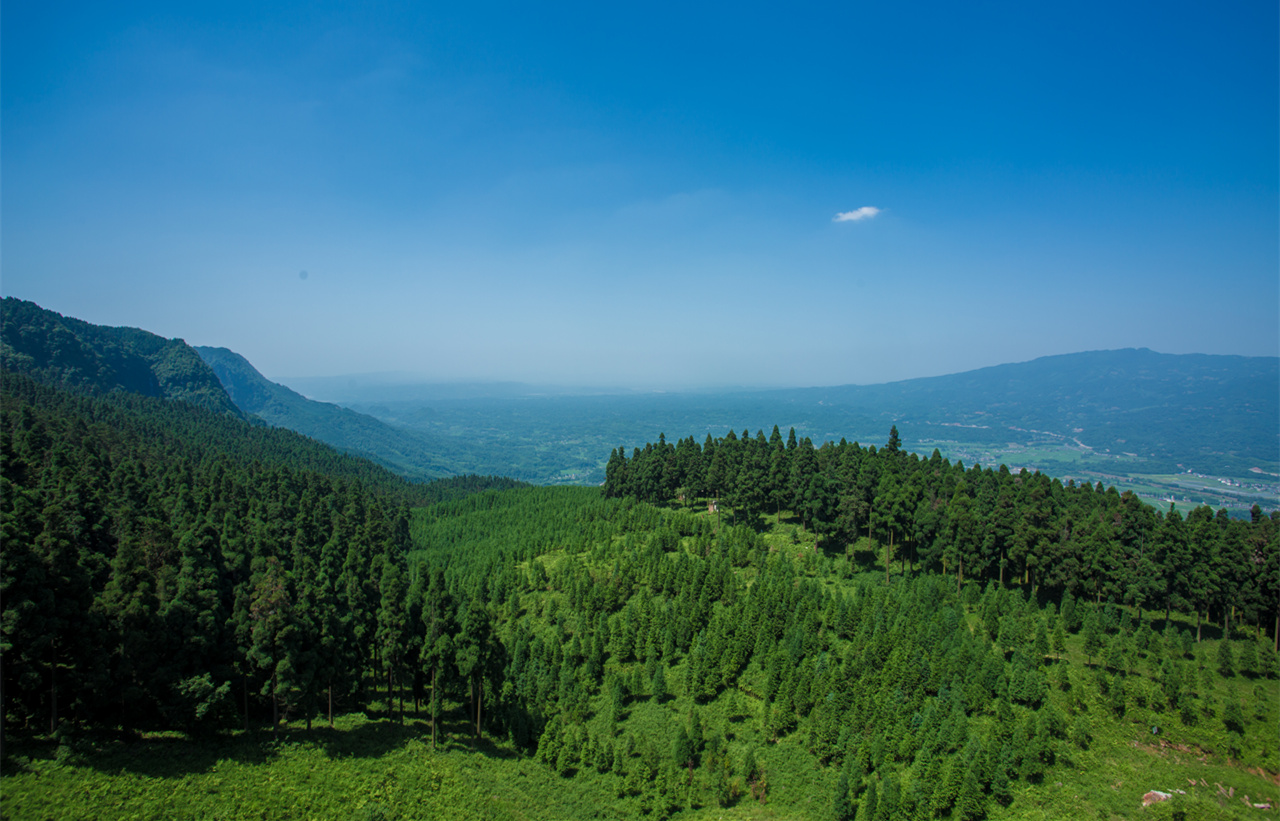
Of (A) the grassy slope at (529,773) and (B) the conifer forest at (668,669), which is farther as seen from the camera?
(B) the conifer forest at (668,669)

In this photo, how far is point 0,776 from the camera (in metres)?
16.3

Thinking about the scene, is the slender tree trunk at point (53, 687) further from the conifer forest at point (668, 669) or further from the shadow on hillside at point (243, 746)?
the shadow on hillside at point (243, 746)

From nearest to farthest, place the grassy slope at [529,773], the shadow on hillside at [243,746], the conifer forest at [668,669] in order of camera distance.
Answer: the grassy slope at [529,773], the shadow on hillside at [243,746], the conifer forest at [668,669]

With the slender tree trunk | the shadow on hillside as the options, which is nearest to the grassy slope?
the shadow on hillside

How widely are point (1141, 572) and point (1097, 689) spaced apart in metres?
11.7

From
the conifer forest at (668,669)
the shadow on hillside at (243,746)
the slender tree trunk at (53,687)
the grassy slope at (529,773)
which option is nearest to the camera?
the grassy slope at (529,773)

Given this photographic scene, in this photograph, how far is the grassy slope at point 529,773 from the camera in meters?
17.7

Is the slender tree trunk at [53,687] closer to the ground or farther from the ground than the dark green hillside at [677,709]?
farther from the ground

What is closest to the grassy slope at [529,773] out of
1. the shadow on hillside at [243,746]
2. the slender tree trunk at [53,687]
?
the shadow on hillside at [243,746]

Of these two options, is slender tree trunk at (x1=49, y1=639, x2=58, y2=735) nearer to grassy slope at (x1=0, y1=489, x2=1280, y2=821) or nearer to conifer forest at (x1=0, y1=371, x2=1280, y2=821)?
conifer forest at (x1=0, y1=371, x2=1280, y2=821)

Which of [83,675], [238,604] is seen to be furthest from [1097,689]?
[83,675]

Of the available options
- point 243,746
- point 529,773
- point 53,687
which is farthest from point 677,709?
point 53,687

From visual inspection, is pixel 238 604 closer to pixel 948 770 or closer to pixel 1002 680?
pixel 948 770

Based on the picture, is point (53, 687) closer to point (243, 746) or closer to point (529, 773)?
point (243, 746)
